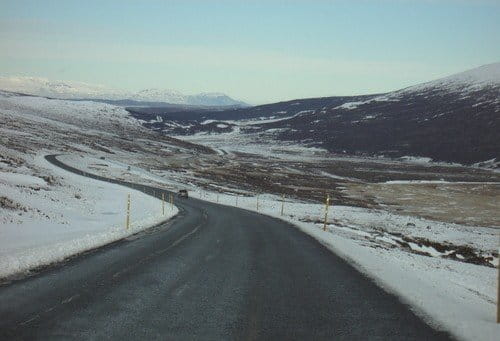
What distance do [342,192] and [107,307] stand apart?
75516 millimetres

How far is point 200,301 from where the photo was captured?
30.0ft

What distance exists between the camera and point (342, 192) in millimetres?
81750

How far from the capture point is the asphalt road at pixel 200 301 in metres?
7.41

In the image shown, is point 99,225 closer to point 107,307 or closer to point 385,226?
point 107,307

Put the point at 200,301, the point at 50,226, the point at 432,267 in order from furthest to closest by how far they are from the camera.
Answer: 1. the point at 50,226
2. the point at 432,267
3. the point at 200,301

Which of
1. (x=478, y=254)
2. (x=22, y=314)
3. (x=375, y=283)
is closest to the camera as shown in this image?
(x=22, y=314)

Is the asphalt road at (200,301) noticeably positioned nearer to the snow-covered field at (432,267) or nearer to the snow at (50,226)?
the snow-covered field at (432,267)

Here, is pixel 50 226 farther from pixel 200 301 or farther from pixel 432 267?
pixel 432 267

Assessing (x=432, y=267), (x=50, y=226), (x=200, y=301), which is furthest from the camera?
(x=50, y=226)

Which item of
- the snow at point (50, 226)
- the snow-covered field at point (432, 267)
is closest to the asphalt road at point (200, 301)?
the snow-covered field at point (432, 267)

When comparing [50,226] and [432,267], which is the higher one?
[50,226]

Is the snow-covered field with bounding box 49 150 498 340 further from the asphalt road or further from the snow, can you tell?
the snow

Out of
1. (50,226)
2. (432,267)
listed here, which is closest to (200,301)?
(432,267)

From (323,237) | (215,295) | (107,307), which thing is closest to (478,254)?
(323,237)
